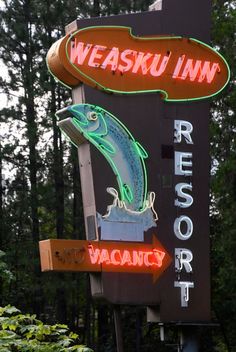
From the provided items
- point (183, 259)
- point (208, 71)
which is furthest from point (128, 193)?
point (208, 71)

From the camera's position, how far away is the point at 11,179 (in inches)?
1066

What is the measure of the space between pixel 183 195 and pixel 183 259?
104 cm

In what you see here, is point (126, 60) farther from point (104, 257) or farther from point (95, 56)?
point (104, 257)

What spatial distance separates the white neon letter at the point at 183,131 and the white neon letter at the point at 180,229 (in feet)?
4.18

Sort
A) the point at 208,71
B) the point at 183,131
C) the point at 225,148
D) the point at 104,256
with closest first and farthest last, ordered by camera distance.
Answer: the point at 104,256 < the point at 183,131 < the point at 208,71 < the point at 225,148

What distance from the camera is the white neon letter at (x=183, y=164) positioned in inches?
463

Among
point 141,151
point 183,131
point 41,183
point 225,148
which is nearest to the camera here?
point 141,151

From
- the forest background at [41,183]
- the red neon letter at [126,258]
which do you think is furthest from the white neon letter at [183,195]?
the forest background at [41,183]

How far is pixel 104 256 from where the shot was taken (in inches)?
426

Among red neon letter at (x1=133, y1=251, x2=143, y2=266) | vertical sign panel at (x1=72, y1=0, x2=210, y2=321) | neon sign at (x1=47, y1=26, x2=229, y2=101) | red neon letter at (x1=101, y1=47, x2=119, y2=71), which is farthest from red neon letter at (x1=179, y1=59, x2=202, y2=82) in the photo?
red neon letter at (x1=133, y1=251, x2=143, y2=266)

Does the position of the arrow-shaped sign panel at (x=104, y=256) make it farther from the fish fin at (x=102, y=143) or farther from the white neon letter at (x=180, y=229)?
the fish fin at (x=102, y=143)

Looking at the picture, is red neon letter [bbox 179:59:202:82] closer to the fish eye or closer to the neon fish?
the neon fish

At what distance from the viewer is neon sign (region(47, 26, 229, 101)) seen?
1124 cm

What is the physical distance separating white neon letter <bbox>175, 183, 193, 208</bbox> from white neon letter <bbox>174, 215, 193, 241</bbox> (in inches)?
7.8
